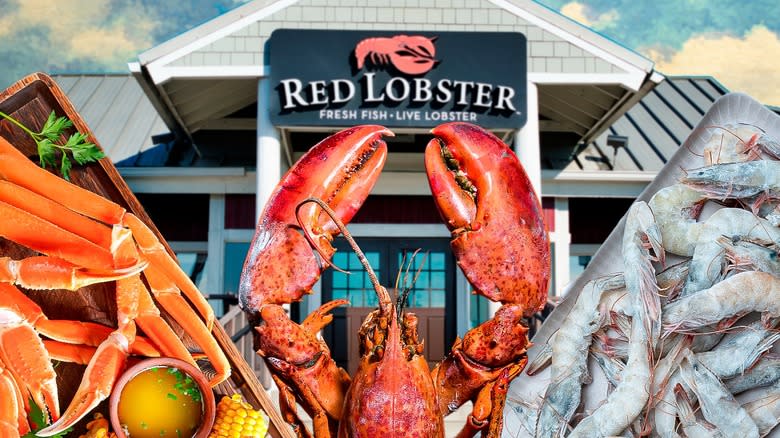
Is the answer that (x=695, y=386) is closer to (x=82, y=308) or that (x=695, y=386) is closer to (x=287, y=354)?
(x=287, y=354)

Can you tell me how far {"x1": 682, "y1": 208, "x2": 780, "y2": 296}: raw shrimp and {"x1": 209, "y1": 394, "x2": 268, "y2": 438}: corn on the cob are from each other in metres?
1.24

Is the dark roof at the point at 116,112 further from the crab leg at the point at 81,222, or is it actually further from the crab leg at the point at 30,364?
the crab leg at the point at 30,364

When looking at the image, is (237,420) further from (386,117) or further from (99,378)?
(386,117)

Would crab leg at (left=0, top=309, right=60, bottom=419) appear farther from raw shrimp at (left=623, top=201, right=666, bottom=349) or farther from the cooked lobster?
raw shrimp at (left=623, top=201, right=666, bottom=349)

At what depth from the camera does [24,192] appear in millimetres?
1792

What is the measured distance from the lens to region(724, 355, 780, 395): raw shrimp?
2.00m

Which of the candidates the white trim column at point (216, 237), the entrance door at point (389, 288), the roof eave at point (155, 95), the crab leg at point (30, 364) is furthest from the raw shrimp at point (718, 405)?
the white trim column at point (216, 237)

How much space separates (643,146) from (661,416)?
8.07m

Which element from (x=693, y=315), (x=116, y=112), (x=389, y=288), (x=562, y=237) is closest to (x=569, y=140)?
(x=562, y=237)

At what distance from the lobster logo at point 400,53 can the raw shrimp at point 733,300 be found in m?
5.20

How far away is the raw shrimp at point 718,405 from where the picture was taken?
1952mm

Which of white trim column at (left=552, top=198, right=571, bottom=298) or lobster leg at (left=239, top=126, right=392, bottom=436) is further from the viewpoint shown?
white trim column at (left=552, top=198, right=571, bottom=298)

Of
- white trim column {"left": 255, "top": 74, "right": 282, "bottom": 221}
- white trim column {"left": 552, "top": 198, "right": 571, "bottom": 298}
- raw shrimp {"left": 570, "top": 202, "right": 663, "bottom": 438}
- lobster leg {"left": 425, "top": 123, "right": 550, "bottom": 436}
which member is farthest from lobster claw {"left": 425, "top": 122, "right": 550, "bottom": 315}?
white trim column {"left": 552, "top": 198, "right": 571, "bottom": 298}

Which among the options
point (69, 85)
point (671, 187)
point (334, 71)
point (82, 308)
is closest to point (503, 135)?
point (334, 71)
